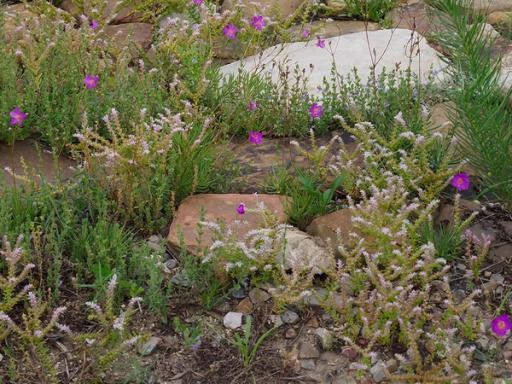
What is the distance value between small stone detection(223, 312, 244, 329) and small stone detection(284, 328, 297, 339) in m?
0.23

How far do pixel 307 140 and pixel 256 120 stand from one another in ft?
1.21

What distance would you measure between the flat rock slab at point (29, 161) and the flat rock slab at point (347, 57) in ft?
4.85

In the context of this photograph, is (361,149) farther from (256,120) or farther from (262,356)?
(262,356)

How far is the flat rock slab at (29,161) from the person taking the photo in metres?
4.74

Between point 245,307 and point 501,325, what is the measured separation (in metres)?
1.22

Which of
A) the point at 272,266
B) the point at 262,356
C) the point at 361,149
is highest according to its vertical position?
the point at 361,149

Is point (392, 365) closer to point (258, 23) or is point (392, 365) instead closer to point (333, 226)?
point (333, 226)

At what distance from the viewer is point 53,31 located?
5.89 m

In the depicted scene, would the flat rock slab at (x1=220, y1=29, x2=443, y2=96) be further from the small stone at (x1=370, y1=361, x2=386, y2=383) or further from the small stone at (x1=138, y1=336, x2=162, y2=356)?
the small stone at (x1=370, y1=361, x2=386, y2=383)

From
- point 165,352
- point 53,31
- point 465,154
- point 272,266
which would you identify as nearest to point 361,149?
point 465,154

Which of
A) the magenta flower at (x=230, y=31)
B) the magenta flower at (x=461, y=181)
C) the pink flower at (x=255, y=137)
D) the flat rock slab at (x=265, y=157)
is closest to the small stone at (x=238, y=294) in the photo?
the flat rock slab at (x=265, y=157)

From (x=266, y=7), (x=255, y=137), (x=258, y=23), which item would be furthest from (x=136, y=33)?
(x=255, y=137)

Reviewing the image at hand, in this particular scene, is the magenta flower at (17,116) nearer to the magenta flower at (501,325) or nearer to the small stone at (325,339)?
the small stone at (325,339)

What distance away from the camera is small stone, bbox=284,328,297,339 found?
12.4 ft
